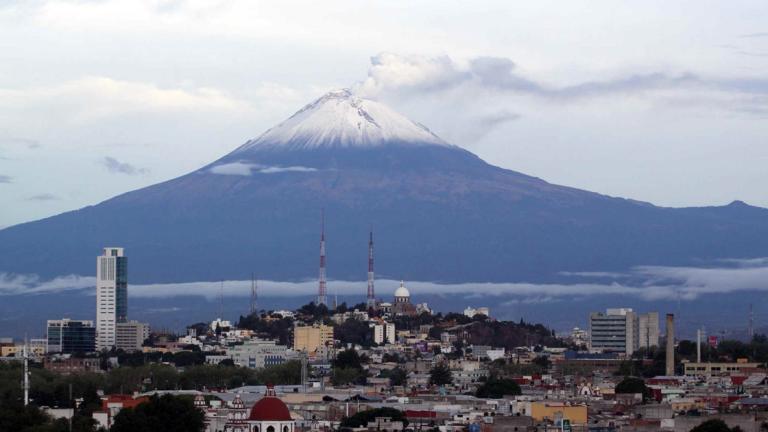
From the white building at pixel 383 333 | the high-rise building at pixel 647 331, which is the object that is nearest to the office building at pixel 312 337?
the white building at pixel 383 333

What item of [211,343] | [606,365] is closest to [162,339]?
[211,343]

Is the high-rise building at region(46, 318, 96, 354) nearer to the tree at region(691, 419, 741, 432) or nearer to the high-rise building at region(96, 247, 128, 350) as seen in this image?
the high-rise building at region(96, 247, 128, 350)

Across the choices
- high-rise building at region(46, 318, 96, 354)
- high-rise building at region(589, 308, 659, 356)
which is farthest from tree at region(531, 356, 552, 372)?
high-rise building at region(46, 318, 96, 354)

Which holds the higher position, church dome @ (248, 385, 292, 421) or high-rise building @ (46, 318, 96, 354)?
high-rise building @ (46, 318, 96, 354)

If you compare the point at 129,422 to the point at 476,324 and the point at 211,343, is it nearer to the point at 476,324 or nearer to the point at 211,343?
the point at 211,343

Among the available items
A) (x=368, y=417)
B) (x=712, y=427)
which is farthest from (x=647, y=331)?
(x=712, y=427)

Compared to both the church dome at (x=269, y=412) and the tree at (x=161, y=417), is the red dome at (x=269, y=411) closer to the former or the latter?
the church dome at (x=269, y=412)
